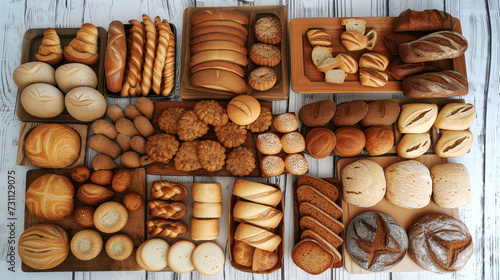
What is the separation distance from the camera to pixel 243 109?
1950mm

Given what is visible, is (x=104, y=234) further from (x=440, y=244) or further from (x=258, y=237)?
(x=440, y=244)

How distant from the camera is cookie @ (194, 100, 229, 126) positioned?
6.62ft

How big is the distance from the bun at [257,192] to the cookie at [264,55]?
0.93 m

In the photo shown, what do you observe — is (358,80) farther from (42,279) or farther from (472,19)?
(42,279)

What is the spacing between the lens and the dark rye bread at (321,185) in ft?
6.78

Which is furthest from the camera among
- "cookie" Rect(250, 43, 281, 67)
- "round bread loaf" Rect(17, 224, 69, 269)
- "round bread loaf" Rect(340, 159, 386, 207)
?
"cookie" Rect(250, 43, 281, 67)

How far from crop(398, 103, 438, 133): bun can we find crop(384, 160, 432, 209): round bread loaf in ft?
0.87

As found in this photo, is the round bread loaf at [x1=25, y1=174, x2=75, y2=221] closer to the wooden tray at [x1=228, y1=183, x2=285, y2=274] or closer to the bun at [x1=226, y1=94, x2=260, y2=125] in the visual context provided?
the wooden tray at [x1=228, y1=183, x2=285, y2=274]

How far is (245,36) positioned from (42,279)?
2479 mm

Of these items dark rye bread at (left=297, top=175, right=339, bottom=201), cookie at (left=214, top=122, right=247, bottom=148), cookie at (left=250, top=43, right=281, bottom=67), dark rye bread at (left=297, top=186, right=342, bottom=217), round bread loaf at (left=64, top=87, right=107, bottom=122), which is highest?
cookie at (left=250, top=43, right=281, bottom=67)

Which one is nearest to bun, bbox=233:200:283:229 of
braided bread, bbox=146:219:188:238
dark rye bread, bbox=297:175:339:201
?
dark rye bread, bbox=297:175:339:201

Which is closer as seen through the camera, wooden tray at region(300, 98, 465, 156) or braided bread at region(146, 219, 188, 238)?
braided bread at region(146, 219, 188, 238)

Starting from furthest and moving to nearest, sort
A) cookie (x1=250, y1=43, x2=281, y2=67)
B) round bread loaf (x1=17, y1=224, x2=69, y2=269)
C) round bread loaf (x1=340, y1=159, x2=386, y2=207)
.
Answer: cookie (x1=250, y1=43, x2=281, y2=67) → round bread loaf (x1=340, y1=159, x2=386, y2=207) → round bread loaf (x1=17, y1=224, x2=69, y2=269)

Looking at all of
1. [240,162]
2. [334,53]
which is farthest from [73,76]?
[334,53]
